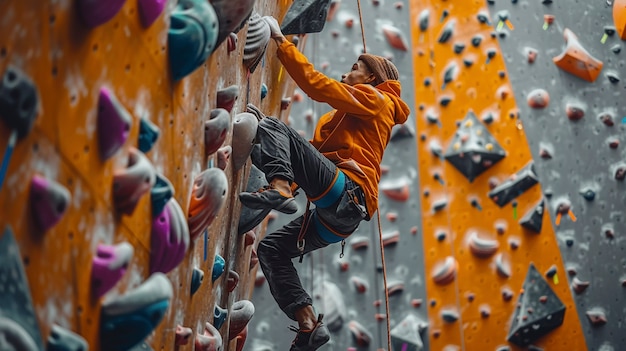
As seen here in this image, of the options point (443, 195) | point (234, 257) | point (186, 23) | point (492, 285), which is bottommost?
point (492, 285)

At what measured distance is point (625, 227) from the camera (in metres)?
5.38

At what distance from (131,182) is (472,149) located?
383cm

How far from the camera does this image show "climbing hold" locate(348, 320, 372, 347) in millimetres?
5109

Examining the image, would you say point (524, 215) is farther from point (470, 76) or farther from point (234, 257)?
point (234, 257)

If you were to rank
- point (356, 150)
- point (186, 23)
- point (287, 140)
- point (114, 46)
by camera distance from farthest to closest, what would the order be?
point (356, 150) → point (287, 140) → point (186, 23) → point (114, 46)

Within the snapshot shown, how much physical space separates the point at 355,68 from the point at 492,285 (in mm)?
2131

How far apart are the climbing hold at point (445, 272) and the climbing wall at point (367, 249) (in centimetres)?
8

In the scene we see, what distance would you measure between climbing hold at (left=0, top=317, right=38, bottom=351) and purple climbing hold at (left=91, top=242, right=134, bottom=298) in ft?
0.96

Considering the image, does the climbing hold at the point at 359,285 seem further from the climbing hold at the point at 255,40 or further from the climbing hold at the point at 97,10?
the climbing hold at the point at 97,10

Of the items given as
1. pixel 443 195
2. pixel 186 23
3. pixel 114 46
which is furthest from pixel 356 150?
pixel 443 195

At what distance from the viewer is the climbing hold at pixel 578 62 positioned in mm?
5559

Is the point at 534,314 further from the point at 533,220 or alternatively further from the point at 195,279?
the point at 195,279

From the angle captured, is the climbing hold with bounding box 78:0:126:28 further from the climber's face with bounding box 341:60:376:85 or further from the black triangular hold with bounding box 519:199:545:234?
the black triangular hold with bounding box 519:199:545:234

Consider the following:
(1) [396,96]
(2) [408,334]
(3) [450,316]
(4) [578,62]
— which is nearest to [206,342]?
(1) [396,96]
